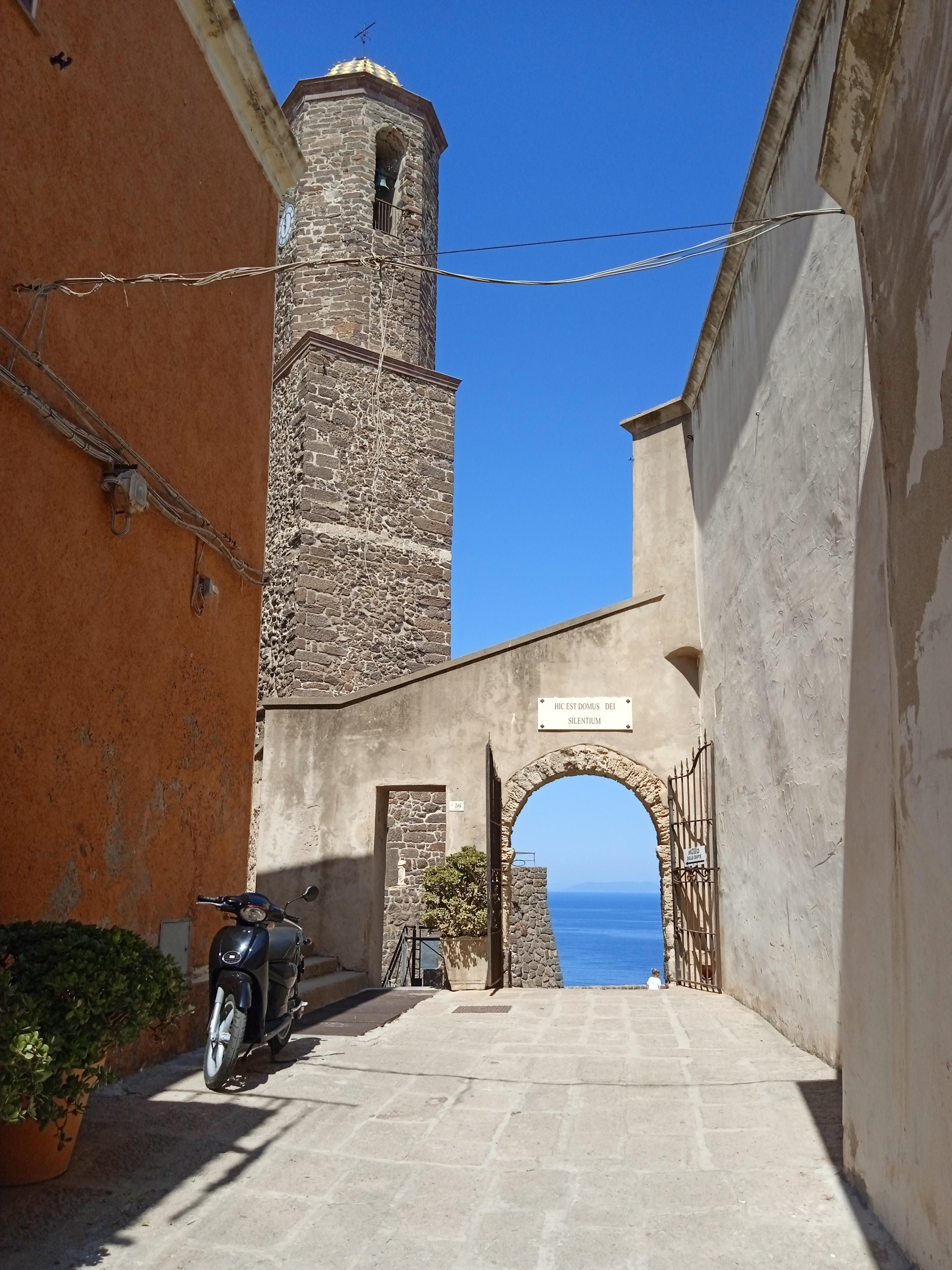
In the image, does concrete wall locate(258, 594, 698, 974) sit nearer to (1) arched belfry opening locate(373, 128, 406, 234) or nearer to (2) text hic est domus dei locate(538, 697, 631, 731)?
(2) text hic est domus dei locate(538, 697, 631, 731)

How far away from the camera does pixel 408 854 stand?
1612 centimetres

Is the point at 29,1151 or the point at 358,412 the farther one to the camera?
the point at 358,412

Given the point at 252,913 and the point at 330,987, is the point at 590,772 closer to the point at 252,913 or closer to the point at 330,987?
the point at 330,987

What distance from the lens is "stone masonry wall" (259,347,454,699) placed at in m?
16.1

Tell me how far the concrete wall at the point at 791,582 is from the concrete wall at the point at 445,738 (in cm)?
180

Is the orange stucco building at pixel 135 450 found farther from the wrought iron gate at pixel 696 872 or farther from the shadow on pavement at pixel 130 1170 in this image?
the wrought iron gate at pixel 696 872

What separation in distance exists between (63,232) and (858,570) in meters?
→ 3.85

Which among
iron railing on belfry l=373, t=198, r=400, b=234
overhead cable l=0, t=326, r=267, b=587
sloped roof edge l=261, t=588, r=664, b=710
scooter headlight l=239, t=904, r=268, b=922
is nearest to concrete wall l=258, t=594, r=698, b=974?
sloped roof edge l=261, t=588, r=664, b=710

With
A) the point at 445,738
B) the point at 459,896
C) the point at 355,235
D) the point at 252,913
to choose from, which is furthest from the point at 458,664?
the point at 355,235

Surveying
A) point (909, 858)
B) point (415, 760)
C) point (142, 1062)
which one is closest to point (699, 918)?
point (415, 760)

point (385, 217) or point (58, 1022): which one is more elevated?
point (385, 217)

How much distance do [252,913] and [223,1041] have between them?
0.71 metres

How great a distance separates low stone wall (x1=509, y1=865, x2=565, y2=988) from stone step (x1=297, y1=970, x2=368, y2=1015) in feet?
35.1

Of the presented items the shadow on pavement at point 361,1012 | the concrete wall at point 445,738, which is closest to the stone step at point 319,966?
the shadow on pavement at point 361,1012
